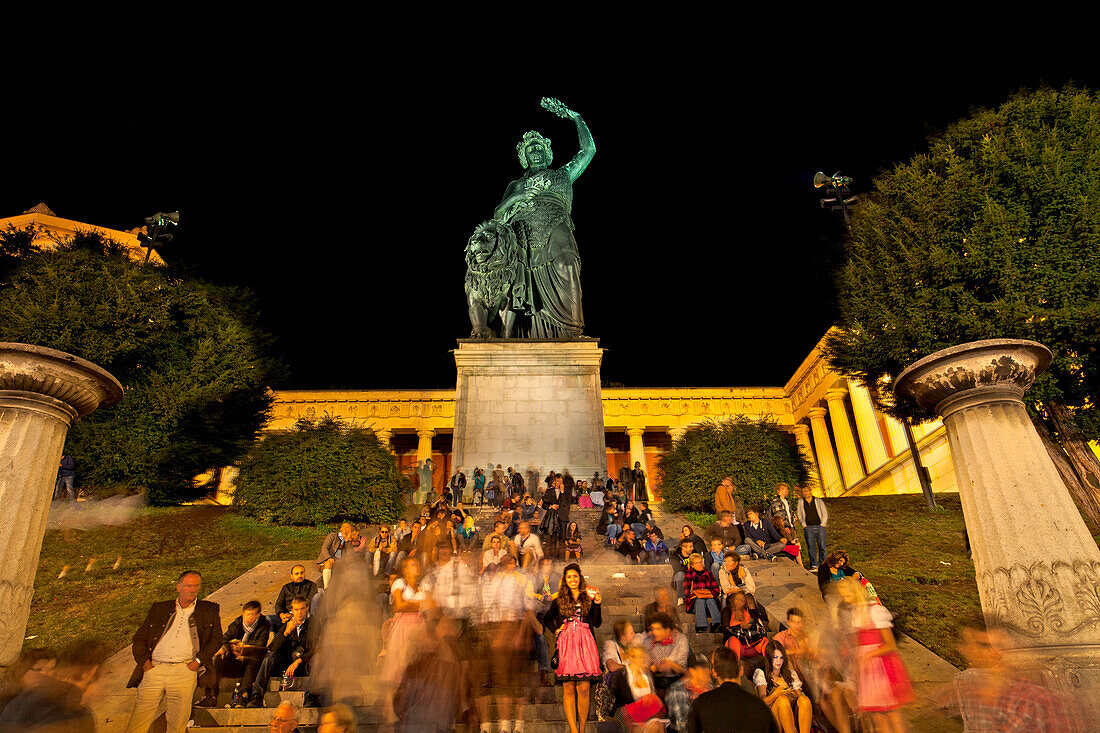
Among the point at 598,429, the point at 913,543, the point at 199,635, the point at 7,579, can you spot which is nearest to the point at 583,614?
the point at 199,635

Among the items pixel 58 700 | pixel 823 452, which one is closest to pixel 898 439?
pixel 823 452

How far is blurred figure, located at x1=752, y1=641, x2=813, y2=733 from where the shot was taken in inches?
213

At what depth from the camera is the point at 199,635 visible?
18.6ft

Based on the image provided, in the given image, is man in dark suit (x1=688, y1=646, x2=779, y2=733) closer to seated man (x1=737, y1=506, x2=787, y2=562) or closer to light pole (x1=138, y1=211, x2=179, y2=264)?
seated man (x1=737, y1=506, x2=787, y2=562)

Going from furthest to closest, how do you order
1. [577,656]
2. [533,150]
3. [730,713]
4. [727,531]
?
[533,150] → [727,531] → [577,656] → [730,713]

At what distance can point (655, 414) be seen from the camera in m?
49.9

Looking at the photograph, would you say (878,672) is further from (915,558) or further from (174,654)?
(915,558)

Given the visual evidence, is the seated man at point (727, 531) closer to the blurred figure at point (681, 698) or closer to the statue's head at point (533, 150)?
the blurred figure at point (681, 698)

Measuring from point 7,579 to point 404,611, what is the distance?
3.29 m

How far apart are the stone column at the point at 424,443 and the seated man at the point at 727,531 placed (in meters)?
38.4

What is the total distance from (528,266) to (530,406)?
18.4ft

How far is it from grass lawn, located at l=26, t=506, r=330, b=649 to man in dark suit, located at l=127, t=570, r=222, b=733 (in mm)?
3940

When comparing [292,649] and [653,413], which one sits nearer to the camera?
[292,649]

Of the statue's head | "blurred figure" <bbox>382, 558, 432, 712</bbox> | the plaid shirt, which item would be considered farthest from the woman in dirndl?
the statue's head
